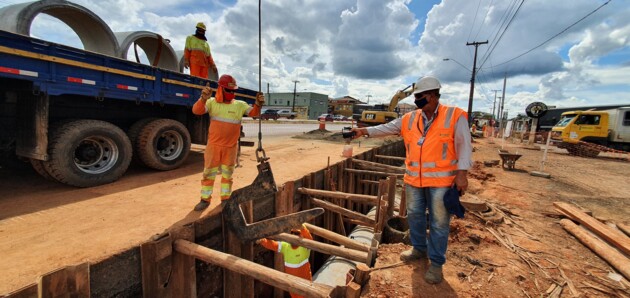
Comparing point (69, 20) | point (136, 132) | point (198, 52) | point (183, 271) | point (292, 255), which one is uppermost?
point (69, 20)

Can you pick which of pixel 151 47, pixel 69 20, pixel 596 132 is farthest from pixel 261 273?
pixel 596 132

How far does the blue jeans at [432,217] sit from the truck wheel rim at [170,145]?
5.15 m

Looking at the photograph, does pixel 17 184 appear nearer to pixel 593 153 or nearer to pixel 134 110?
pixel 134 110

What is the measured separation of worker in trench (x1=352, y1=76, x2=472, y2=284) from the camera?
110 inches

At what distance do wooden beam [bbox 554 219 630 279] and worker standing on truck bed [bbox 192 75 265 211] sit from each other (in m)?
5.11

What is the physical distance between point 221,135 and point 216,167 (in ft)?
1.55

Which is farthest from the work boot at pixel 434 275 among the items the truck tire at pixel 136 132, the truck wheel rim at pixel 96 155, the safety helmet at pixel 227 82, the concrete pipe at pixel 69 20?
the concrete pipe at pixel 69 20

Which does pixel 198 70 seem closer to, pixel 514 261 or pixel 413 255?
pixel 413 255

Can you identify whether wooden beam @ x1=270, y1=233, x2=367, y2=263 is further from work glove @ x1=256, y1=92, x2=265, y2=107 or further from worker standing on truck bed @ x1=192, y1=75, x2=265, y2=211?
work glove @ x1=256, y1=92, x2=265, y2=107

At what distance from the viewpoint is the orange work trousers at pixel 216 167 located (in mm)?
4039

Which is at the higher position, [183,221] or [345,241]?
[183,221]

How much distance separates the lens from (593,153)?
1706 centimetres

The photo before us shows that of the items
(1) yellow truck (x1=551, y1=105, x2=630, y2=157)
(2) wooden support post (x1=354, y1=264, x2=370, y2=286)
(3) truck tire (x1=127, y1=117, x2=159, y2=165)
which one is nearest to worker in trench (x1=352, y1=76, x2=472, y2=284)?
(2) wooden support post (x1=354, y1=264, x2=370, y2=286)

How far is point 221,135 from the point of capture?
4047 millimetres
